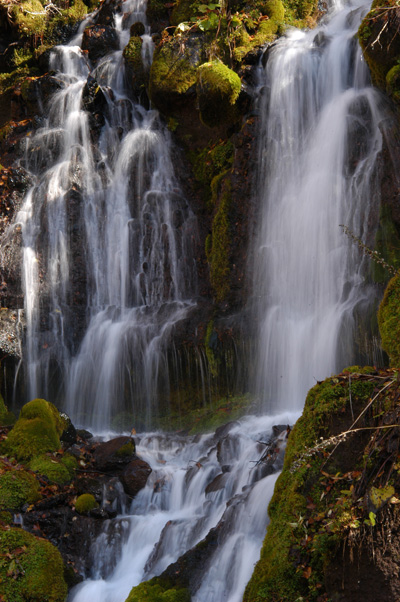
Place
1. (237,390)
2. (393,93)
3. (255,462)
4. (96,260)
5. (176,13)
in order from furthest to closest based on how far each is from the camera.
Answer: (176,13), (96,260), (237,390), (393,93), (255,462)

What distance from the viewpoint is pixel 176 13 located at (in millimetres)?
15148

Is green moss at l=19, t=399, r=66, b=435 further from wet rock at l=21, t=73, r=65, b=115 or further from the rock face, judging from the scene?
wet rock at l=21, t=73, r=65, b=115

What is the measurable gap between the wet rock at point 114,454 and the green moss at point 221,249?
366cm

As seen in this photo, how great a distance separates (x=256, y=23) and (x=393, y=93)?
20.0 ft

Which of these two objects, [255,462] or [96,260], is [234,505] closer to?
[255,462]

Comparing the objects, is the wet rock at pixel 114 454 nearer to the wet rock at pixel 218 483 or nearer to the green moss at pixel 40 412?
the green moss at pixel 40 412

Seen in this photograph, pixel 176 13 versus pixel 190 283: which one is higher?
pixel 176 13

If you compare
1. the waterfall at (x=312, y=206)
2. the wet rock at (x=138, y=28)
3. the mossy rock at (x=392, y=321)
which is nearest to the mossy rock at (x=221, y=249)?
the waterfall at (x=312, y=206)

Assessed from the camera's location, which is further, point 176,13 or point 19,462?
point 176,13

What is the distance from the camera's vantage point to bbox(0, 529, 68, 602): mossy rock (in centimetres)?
488

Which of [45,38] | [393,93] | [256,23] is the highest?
[45,38]

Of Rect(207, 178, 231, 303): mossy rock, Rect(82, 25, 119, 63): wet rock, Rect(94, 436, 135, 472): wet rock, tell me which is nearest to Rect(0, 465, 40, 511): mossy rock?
Rect(94, 436, 135, 472): wet rock

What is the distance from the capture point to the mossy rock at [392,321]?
4879mm

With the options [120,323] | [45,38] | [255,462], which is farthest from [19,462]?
[45,38]
